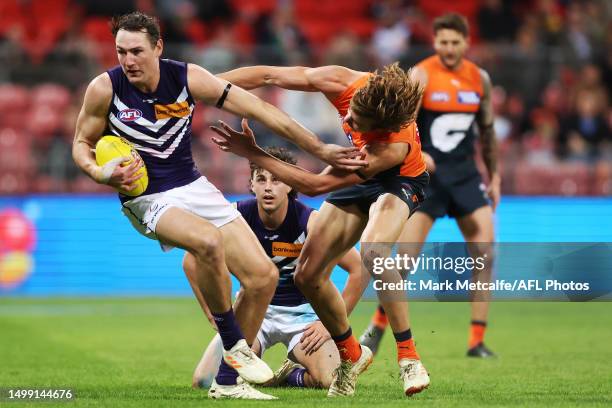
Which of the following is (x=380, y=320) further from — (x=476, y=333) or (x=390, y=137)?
(x=390, y=137)

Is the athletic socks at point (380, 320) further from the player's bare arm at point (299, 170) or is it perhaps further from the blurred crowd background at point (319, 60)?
the blurred crowd background at point (319, 60)

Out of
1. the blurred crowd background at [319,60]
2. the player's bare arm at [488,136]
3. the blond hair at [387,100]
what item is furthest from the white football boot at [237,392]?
the blurred crowd background at [319,60]

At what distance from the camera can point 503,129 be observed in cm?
1683

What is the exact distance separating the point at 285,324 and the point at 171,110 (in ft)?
6.49

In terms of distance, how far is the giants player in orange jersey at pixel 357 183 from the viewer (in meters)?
7.06

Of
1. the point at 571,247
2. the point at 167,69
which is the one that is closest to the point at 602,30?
the point at 571,247

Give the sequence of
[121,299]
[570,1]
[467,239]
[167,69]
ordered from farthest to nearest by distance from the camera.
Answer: [570,1]
[121,299]
[467,239]
[167,69]

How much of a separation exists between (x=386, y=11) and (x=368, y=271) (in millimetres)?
12311

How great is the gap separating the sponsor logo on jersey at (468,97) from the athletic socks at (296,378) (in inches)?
126

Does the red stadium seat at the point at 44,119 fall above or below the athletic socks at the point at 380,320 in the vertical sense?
below

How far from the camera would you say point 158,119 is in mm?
7277

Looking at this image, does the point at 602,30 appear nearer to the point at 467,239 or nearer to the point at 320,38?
the point at 320,38

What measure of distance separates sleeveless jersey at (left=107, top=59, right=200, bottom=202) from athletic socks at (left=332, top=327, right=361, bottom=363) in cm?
144

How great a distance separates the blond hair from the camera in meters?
6.98
